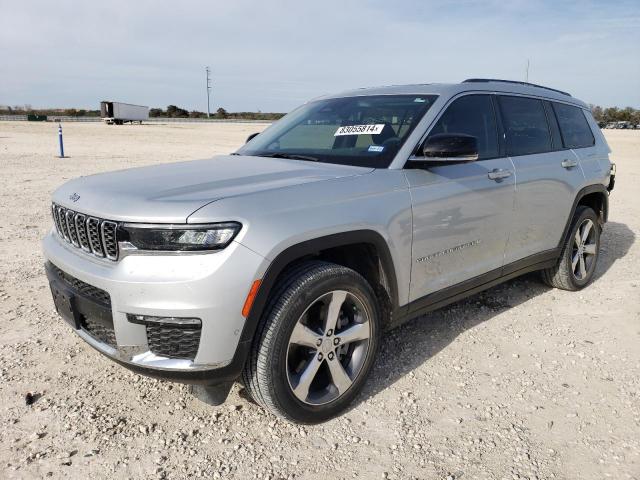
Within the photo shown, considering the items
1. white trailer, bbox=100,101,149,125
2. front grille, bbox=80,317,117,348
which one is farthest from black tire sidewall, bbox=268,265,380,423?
white trailer, bbox=100,101,149,125

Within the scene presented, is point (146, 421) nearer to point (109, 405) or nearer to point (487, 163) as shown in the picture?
point (109, 405)

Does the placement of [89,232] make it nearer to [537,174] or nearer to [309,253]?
[309,253]

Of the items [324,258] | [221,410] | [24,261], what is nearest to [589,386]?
[324,258]

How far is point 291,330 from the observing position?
264cm

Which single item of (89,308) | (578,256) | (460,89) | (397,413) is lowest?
(397,413)

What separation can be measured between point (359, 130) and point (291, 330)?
5.15ft

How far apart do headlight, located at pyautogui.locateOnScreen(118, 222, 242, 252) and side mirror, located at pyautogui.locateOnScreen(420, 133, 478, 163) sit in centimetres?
136

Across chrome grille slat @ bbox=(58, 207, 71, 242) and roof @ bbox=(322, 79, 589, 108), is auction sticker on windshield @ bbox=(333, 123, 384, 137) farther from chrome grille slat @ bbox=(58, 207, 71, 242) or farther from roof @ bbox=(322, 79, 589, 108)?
chrome grille slat @ bbox=(58, 207, 71, 242)

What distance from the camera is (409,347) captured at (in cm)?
387

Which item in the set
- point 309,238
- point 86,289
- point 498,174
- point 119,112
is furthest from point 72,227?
point 119,112

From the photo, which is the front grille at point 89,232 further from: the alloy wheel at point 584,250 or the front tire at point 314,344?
the alloy wheel at point 584,250

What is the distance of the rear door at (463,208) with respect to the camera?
10.7 feet

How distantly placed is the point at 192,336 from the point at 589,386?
2.55m

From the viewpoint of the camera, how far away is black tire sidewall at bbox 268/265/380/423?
259 cm
